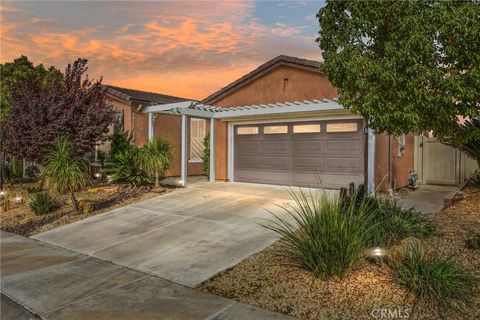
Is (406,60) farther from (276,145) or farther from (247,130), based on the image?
(247,130)

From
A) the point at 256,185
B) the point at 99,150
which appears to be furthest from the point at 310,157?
the point at 99,150

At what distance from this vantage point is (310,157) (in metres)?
11.7

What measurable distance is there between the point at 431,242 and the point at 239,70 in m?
12.7

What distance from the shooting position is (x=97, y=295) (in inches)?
175

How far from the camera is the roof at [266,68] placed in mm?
11050

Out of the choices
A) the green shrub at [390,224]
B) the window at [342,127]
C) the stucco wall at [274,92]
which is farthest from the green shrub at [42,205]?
the window at [342,127]

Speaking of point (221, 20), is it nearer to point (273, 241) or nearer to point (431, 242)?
point (273, 241)

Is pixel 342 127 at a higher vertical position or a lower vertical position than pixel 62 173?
higher

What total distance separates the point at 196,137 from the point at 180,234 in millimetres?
10204

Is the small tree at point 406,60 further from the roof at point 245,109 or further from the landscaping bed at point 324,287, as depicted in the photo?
the roof at point 245,109

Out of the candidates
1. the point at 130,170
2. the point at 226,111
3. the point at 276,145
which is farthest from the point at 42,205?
the point at 276,145

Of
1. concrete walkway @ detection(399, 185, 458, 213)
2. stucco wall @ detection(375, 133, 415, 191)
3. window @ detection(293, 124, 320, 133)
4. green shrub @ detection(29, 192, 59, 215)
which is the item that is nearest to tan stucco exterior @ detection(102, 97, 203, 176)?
green shrub @ detection(29, 192, 59, 215)

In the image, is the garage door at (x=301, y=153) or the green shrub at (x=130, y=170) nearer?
the garage door at (x=301, y=153)

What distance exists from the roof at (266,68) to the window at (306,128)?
1.89 meters
